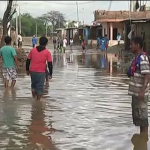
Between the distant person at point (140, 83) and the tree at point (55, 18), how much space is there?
330 ft

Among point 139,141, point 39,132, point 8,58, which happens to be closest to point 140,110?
point 139,141

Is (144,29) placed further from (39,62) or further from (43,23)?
(43,23)

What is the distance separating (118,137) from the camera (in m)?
6.66

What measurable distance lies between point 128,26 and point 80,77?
2278 centimetres

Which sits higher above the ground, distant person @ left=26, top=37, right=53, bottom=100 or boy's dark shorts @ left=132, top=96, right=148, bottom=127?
distant person @ left=26, top=37, right=53, bottom=100

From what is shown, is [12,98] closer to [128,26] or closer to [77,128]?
[77,128]

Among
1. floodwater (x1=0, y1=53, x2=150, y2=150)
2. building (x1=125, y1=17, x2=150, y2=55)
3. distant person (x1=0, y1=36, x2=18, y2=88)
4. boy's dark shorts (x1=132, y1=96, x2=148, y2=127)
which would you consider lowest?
floodwater (x1=0, y1=53, x2=150, y2=150)

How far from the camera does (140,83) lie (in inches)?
267

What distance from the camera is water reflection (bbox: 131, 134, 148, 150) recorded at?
6207mm

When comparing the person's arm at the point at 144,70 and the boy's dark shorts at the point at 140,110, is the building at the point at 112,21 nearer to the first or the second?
the boy's dark shorts at the point at 140,110

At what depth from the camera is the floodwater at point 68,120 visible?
6.23 metres

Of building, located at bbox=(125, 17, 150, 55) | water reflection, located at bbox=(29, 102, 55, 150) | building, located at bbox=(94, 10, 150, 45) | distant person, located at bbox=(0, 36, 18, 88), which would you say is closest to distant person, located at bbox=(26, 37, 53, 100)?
water reflection, located at bbox=(29, 102, 55, 150)

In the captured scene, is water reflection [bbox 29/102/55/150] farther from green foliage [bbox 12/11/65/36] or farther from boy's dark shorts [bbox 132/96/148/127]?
green foliage [bbox 12/11/65/36]

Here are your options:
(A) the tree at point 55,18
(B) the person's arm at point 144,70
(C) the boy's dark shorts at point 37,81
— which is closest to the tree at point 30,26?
(A) the tree at point 55,18
